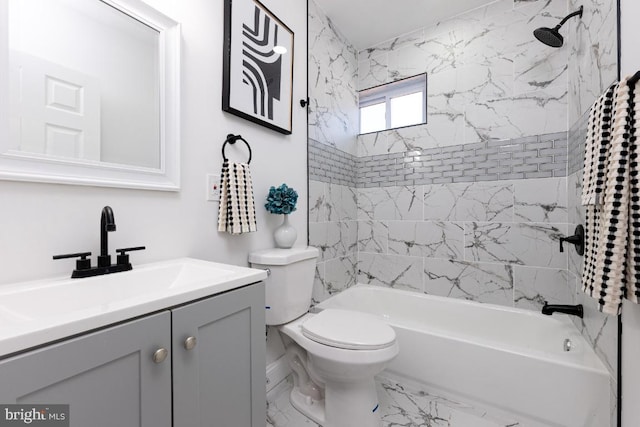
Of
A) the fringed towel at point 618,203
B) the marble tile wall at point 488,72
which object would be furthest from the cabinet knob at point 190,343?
the marble tile wall at point 488,72

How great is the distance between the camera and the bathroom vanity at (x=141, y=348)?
52 cm

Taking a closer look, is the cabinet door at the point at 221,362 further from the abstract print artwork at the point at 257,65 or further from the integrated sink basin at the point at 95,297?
the abstract print artwork at the point at 257,65

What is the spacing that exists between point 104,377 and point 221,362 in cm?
30

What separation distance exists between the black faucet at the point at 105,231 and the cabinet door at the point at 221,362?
44cm

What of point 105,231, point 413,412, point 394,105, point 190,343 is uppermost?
point 394,105

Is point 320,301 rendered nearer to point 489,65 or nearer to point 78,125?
point 78,125

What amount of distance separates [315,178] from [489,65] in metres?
1.55

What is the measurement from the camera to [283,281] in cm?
148

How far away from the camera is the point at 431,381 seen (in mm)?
1682

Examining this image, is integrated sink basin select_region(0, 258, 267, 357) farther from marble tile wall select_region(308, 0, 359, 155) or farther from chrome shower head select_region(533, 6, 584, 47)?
chrome shower head select_region(533, 6, 584, 47)

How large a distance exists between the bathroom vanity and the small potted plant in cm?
61

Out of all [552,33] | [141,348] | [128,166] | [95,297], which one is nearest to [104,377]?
[141,348]

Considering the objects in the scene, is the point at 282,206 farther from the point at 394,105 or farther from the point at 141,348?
the point at 394,105

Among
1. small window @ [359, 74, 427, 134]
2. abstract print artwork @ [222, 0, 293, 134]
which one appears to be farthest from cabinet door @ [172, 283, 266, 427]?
small window @ [359, 74, 427, 134]
